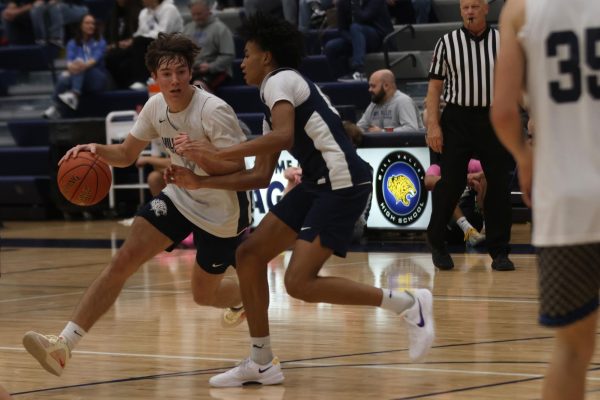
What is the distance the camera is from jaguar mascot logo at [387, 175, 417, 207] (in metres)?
11.1

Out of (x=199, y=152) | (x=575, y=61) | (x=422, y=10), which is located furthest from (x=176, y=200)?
(x=422, y=10)

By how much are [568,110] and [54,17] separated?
50.6ft

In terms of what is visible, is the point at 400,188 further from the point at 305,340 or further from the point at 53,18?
the point at 53,18

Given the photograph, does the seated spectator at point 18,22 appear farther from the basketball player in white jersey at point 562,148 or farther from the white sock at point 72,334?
the basketball player in white jersey at point 562,148

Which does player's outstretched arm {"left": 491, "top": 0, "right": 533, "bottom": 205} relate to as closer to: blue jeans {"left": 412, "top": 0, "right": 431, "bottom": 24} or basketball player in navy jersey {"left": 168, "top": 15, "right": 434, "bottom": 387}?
basketball player in navy jersey {"left": 168, "top": 15, "right": 434, "bottom": 387}

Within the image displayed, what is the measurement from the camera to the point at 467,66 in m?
8.85

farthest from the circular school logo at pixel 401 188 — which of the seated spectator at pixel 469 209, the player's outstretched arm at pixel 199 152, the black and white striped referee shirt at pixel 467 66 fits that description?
the player's outstretched arm at pixel 199 152

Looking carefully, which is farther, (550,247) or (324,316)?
(324,316)

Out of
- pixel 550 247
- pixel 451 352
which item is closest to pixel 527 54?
pixel 550 247

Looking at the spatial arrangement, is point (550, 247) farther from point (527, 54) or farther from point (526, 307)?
point (526, 307)

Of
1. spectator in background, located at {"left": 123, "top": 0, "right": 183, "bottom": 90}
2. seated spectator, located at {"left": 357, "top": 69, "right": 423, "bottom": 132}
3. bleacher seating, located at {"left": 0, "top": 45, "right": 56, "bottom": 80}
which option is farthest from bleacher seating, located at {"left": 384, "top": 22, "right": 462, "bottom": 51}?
bleacher seating, located at {"left": 0, "top": 45, "right": 56, "bottom": 80}

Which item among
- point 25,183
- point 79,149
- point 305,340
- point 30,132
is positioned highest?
point 79,149

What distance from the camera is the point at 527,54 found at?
3406mm

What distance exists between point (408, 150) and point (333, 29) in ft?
14.7
